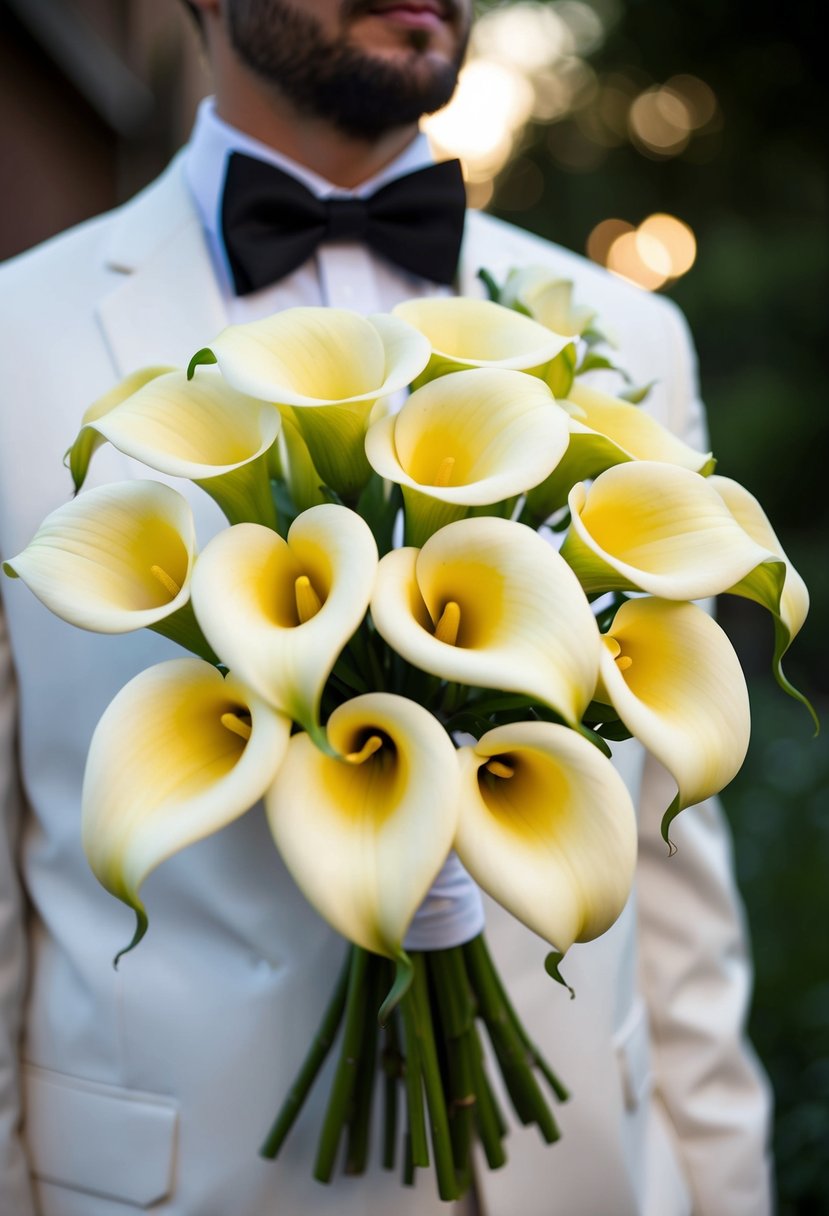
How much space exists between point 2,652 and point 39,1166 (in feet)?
1.91

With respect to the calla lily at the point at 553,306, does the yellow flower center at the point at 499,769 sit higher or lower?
lower

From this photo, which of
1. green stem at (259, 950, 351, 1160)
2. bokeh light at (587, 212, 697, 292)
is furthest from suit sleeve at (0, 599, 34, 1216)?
bokeh light at (587, 212, 697, 292)

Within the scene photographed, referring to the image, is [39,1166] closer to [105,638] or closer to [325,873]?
[105,638]

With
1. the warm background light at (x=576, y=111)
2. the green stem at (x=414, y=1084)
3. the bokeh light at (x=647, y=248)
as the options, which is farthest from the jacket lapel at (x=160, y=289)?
the warm background light at (x=576, y=111)

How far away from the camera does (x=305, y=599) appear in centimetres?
84

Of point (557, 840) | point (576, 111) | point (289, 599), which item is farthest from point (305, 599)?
point (576, 111)

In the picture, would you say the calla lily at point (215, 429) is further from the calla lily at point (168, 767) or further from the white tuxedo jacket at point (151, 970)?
the white tuxedo jacket at point (151, 970)

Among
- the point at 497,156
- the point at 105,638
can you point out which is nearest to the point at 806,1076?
the point at 105,638

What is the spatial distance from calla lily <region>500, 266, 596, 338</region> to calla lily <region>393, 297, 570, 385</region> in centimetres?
11

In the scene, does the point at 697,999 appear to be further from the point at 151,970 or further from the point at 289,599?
the point at 289,599

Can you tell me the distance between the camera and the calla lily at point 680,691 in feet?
2.54

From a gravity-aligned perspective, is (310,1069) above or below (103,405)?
below

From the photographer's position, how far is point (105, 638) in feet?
3.94

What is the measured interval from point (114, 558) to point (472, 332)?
377 millimetres
